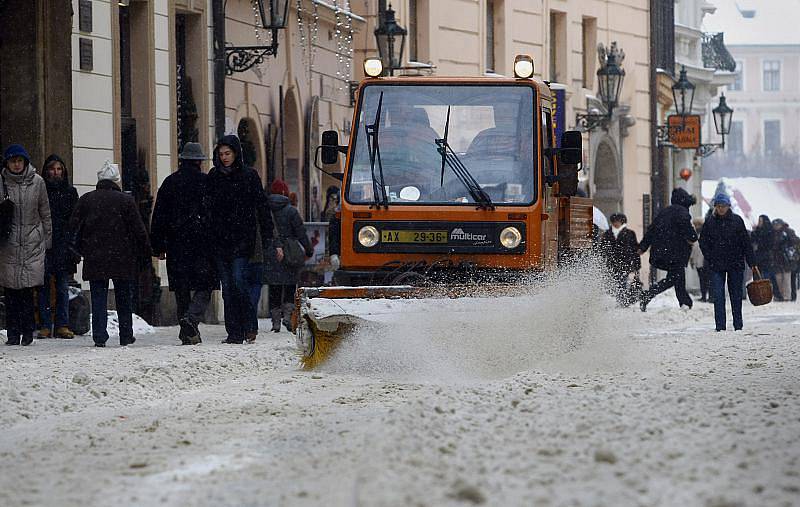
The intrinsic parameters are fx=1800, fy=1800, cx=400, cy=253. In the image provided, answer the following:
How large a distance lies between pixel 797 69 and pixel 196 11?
81.6 meters

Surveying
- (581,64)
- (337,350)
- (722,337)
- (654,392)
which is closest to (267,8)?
(722,337)

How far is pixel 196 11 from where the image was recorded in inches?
879

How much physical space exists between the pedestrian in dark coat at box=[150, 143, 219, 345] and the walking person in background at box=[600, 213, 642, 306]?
9.48 meters

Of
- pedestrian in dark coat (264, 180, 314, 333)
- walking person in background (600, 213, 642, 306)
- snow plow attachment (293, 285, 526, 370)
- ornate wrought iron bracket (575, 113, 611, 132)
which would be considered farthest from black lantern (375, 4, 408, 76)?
snow plow attachment (293, 285, 526, 370)

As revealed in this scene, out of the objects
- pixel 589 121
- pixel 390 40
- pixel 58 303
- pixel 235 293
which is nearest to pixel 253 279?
pixel 235 293

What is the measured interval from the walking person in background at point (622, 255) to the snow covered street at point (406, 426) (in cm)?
969

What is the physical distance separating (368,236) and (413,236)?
1.14 ft

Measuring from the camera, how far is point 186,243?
1520 centimetres

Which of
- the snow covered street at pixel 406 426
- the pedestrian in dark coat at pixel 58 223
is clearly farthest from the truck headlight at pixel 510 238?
the pedestrian in dark coat at pixel 58 223

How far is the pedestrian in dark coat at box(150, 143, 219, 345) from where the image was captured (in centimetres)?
1510

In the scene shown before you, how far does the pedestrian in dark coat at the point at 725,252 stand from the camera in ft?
61.8

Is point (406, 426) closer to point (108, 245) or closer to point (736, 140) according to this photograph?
point (108, 245)

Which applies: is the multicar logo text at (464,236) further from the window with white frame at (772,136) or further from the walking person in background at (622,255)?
the window with white frame at (772,136)

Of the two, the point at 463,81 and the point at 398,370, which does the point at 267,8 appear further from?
the point at 398,370
